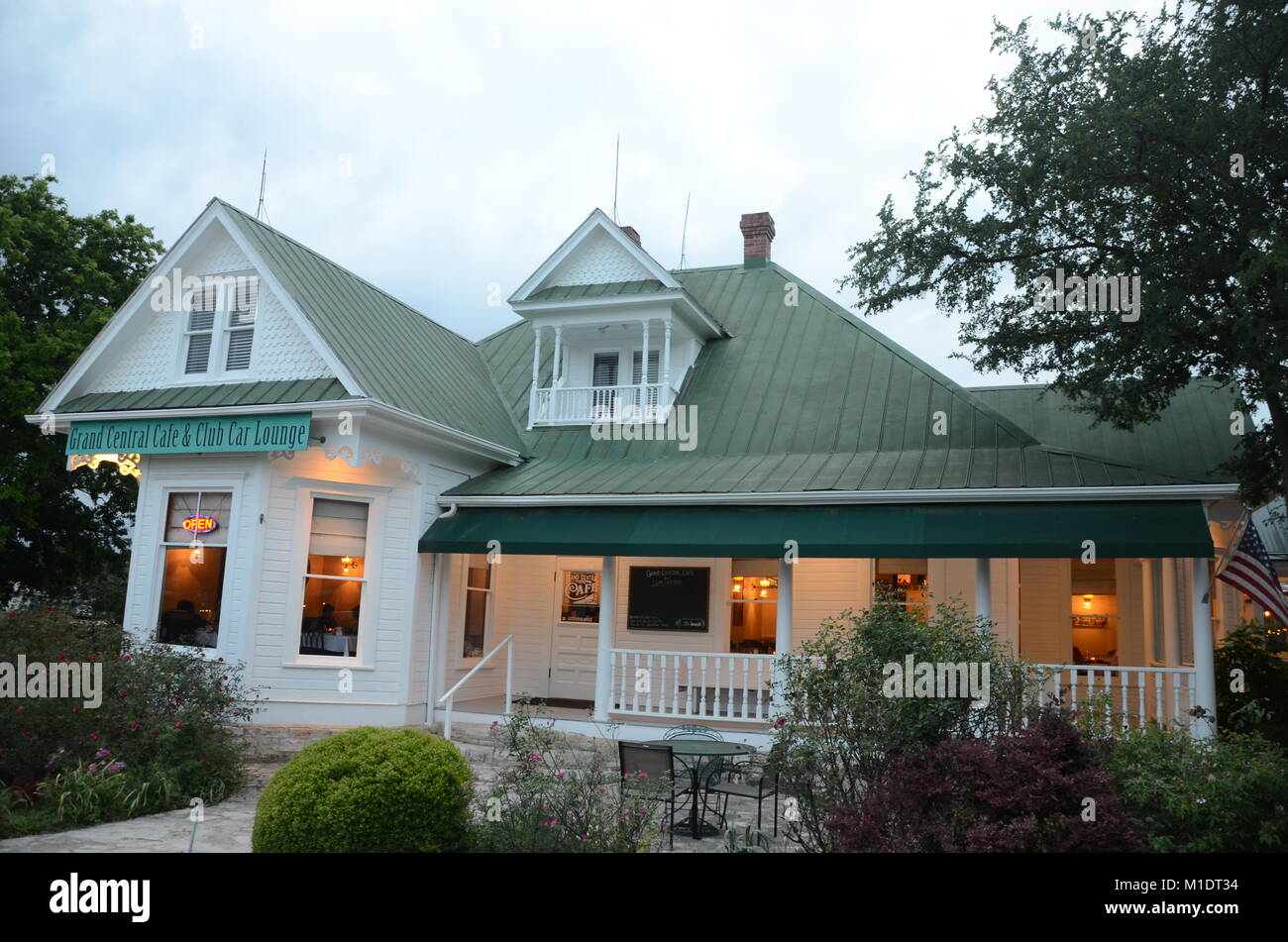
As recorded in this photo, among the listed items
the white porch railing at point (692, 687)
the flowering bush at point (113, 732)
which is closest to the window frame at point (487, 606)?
the white porch railing at point (692, 687)

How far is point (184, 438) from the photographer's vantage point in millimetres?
12742

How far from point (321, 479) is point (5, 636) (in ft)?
13.2

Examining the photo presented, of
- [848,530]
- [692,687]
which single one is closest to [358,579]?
[692,687]

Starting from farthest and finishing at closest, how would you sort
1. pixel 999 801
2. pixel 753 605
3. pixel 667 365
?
pixel 667 365 < pixel 753 605 < pixel 999 801

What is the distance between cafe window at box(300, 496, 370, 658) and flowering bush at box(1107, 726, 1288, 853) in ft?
31.4

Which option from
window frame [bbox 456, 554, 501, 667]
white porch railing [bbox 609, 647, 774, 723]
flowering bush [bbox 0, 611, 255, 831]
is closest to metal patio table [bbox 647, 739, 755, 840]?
white porch railing [bbox 609, 647, 774, 723]

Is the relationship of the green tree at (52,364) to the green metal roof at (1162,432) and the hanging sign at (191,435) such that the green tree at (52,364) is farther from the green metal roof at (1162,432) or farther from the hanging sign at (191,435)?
the green metal roof at (1162,432)

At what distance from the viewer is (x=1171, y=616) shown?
12.4 m

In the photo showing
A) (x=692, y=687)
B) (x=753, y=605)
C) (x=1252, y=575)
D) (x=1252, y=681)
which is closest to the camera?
(x=1252, y=575)

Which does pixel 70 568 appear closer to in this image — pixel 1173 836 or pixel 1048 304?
pixel 1048 304

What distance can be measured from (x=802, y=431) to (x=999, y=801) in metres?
9.00

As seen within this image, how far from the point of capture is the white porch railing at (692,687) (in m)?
12.5

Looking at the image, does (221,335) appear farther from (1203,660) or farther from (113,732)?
(1203,660)
